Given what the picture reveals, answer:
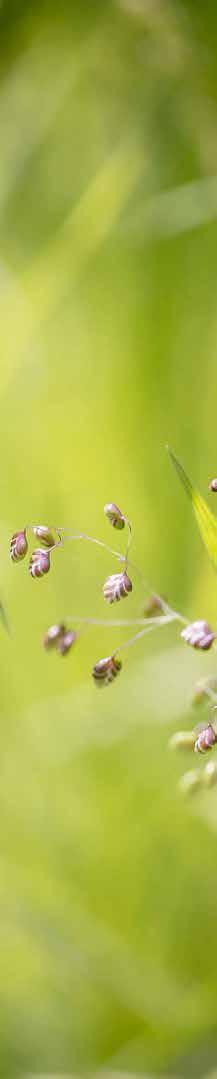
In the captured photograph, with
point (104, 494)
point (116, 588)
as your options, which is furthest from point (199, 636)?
point (104, 494)

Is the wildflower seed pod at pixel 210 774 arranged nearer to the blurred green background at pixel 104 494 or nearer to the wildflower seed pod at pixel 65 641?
the wildflower seed pod at pixel 65 641

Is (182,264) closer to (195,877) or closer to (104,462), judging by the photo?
(104,462)

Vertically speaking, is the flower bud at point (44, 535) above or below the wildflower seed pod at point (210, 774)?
above

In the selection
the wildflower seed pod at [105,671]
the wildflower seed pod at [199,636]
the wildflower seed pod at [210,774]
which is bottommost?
A: the wildflower seed pod at [210,774]

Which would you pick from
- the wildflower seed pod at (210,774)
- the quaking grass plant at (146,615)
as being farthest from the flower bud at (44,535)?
the wildflower seed pod at (210,774)

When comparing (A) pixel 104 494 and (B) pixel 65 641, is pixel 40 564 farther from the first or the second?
(A) pixel 104 494

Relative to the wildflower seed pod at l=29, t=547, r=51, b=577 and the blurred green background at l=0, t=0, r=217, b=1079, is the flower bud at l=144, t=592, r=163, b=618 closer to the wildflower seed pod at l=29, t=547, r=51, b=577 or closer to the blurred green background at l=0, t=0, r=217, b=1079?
the wildflower seed pod at l=29, t=547, r=51, b=577

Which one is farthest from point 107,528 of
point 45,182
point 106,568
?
point 45,182
